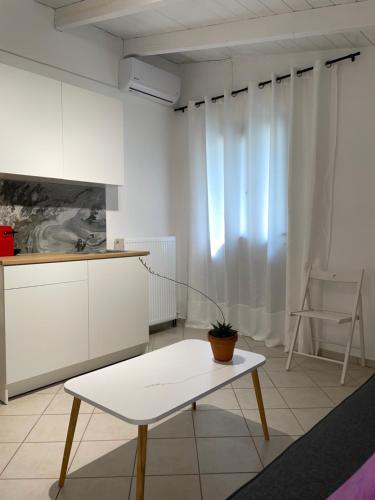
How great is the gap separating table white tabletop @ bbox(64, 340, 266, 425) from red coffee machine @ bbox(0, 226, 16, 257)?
4.41 feet

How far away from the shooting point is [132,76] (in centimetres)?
352

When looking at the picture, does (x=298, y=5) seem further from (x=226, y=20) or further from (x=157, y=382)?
(x=157, y=382)

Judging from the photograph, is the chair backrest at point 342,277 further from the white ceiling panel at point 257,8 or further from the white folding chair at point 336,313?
the white ceiling panel at point 257,8

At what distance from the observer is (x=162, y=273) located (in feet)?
13.1

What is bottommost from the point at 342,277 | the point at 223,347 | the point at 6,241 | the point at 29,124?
the point at 223,347

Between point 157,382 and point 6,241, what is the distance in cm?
164

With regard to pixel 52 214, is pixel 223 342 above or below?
below

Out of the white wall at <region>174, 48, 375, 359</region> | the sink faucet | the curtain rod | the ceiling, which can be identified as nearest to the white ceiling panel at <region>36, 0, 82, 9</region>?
the ceiling

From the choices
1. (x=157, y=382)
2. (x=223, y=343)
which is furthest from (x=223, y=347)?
(x=157, y=382)

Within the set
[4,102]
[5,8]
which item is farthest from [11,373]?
[5,8]

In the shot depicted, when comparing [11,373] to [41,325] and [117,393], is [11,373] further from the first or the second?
[117,393]

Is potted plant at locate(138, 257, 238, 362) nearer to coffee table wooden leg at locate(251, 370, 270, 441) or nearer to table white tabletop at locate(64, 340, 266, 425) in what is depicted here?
table white tabletop at locate(64, 340, 266, 425)

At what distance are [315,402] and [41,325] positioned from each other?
5.86 ft

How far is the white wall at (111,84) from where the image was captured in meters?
2.87
